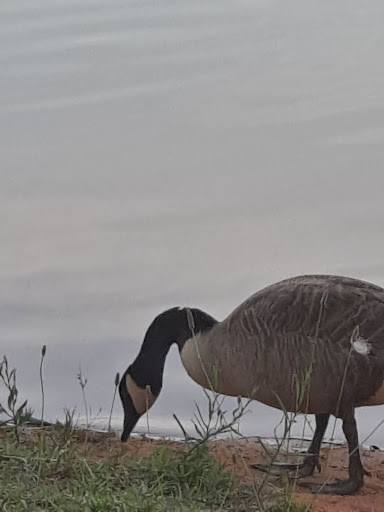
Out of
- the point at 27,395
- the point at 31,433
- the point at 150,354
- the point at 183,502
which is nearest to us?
the point at 183,502

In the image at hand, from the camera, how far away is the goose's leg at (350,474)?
4797mm

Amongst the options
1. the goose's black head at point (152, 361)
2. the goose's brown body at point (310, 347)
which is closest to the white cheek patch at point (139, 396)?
the goose's black head at point (152, 361)

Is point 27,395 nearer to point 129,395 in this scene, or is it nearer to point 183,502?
point 129,395

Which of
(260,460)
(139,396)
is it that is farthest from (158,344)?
(260,460)

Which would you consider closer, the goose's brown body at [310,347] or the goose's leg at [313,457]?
the goose's brown body at [310,347]

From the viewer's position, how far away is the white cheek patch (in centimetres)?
542

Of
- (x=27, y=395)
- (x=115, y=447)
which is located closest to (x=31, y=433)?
(x=115, y=447)

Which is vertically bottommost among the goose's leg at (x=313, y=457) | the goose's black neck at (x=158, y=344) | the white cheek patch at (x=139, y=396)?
the goose's leg at (x=313, y=457)

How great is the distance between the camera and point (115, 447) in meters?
5.03

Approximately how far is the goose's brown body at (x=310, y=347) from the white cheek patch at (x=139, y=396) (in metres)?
0.40

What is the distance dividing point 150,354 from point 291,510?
1808 millimetres

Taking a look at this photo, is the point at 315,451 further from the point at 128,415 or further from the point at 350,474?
the point at 128,415

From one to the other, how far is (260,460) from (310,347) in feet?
1.93

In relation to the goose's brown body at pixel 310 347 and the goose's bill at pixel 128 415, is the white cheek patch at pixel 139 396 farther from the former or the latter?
the goose's brown body at pixel 310 347
